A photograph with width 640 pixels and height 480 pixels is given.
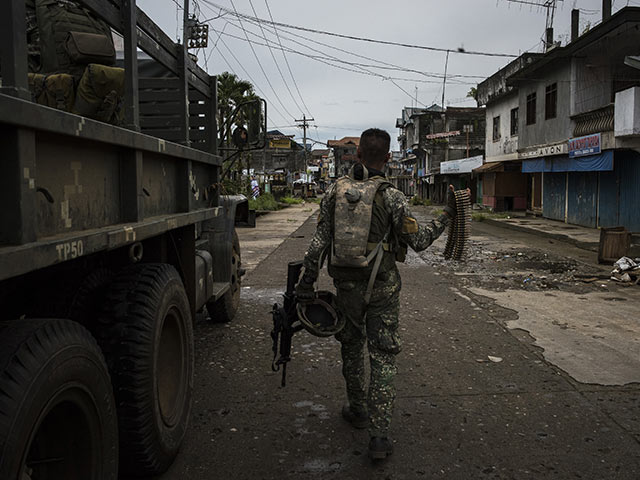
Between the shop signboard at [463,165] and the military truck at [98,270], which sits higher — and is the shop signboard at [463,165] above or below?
above

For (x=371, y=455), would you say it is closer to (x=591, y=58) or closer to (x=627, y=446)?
(x=627, y=446)

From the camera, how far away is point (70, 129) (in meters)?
1.96

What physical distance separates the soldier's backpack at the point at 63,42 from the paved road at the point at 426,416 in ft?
7.66

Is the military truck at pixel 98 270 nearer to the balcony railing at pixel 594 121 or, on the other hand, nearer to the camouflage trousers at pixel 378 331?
the camouflage trousers at pixel 378 331

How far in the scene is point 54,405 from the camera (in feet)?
6.00

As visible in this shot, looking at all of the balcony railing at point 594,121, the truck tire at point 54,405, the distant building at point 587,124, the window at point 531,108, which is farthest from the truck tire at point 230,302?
the window at point 531,108

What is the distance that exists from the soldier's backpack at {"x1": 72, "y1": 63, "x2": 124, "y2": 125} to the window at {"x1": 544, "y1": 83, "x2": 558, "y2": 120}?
20753 millimetres

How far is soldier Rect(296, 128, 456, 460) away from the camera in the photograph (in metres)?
3.21

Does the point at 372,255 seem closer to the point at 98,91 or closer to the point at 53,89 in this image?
the point at 98,91

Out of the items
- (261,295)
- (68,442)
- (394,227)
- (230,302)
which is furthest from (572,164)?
(68,442)

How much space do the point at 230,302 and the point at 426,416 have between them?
2.92 m

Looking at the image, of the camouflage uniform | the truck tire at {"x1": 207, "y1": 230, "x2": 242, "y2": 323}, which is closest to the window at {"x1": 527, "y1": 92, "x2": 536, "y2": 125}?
the truck tire at {"x1": 207, "y1": 230, "x2": 242, "y2": 323}

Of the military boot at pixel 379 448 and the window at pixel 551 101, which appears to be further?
the window at pixel 551 101

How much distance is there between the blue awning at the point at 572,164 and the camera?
1638cm
